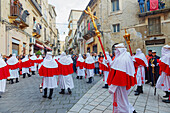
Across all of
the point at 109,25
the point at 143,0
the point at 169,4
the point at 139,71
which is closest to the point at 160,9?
the point at 169,4

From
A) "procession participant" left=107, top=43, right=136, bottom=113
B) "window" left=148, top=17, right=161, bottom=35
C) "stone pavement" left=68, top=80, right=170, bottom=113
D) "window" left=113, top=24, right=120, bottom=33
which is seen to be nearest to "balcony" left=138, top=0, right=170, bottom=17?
"window" left=148, top=17, right=161, bottom=35

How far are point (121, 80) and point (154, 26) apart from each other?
48.3ft

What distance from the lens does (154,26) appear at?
14.3 metres

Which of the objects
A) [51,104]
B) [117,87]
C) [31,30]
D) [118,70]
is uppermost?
[31,30]

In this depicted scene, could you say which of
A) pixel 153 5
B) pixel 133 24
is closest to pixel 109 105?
pixel 133 24

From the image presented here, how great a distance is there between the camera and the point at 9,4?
36.9 feet

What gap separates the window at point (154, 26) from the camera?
1408 cm

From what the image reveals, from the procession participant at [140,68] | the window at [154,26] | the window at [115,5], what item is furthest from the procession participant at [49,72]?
the window at [115,5]

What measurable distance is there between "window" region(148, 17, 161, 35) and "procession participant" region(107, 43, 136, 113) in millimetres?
14041

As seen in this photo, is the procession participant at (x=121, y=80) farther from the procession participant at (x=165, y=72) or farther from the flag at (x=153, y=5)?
the flag at (x=153, y=5)

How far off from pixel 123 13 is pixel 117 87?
15.1 meters

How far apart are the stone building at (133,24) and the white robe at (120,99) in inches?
518

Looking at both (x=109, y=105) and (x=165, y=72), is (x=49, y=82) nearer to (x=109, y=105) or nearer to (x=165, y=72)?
(x=109, y=105)

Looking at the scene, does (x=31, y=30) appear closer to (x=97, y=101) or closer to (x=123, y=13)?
(x=123, y=13)
